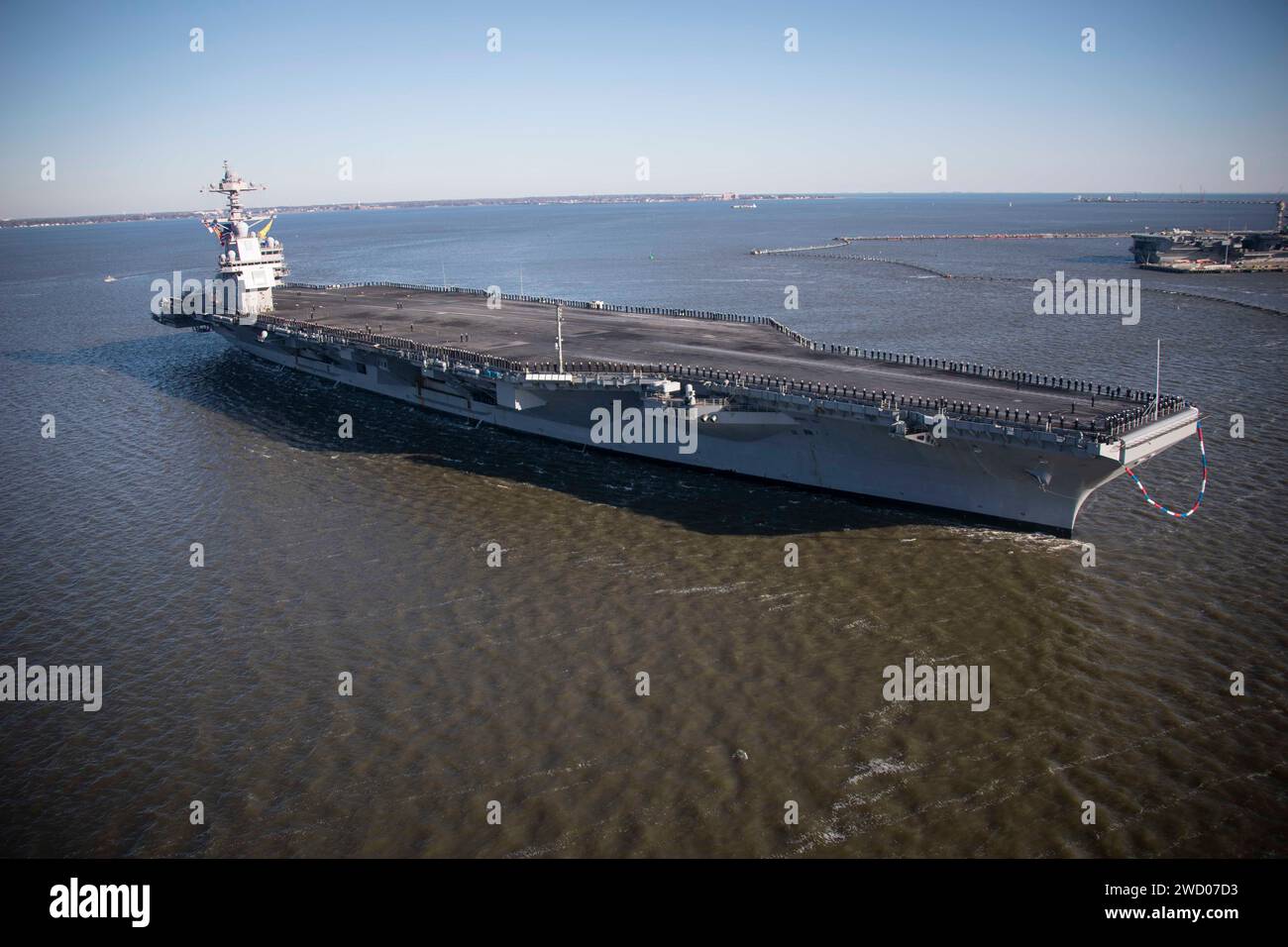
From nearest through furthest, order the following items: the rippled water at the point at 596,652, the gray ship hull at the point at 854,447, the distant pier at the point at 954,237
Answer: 1. the rippled water at the point at 596,652
2. the gray ship hull at the point at 854,447
3. the distant pier at the point at 954,237

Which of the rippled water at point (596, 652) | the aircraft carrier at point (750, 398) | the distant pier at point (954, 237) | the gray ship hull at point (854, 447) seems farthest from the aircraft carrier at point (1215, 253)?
the gray ship hull at point (854, 447)

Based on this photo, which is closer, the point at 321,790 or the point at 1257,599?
the point at 321,790

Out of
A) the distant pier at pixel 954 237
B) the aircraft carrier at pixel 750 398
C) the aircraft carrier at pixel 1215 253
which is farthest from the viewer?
the distant pier at pixel 954 237

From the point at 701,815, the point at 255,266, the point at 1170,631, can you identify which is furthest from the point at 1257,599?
the point at 255,266

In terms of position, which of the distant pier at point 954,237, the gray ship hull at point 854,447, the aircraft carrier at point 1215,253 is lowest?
the gray ship hull at point 854,447

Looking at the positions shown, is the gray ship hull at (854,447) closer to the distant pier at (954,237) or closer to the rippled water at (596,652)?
the rippled water at (596,652)

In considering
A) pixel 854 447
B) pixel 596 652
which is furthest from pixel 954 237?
pixel 596 652
